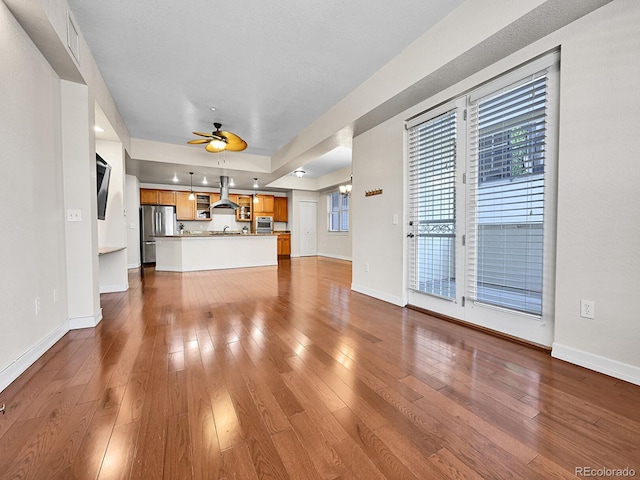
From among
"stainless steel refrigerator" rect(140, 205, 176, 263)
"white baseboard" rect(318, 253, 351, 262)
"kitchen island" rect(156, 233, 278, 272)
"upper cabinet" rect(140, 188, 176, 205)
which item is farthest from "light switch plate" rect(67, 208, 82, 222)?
"white baseboard" rect(318, 253, 351, 262)

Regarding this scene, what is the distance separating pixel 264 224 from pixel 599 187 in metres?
8.46

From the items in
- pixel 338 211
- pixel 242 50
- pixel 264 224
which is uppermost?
pixel 242 50

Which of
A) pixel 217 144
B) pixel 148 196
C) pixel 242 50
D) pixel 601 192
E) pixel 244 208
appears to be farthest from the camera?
pixel 244 208

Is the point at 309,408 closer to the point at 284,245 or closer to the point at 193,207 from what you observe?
the point at 193,207

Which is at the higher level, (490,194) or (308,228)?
(490,194)

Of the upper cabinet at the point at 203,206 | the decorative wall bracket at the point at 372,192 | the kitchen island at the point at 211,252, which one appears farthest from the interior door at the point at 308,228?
the decorative wall bracket at the point at 372,192

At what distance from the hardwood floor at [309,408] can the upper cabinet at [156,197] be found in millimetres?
6168

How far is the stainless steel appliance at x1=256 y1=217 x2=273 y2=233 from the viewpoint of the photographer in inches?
366

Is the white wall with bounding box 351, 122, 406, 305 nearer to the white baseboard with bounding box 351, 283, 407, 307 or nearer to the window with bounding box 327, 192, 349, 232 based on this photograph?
the white baseboard with bounding box 351, 283, 407, 307

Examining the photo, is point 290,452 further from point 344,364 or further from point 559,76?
point 559,76

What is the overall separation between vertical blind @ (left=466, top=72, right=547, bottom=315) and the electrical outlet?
0.94 ft

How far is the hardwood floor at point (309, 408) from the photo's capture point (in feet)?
3.67

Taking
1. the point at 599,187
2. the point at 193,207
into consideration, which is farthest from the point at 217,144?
the point at 193,207

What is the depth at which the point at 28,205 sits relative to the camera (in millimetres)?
2025
